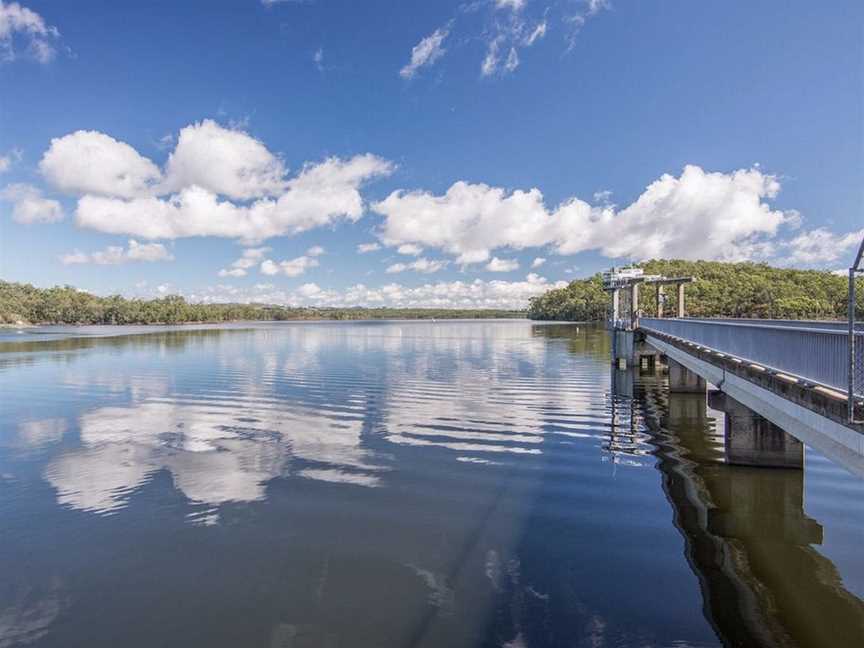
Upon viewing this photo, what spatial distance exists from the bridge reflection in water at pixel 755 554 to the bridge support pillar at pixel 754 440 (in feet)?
0.86

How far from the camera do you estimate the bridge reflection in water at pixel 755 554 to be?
7496 millimetres

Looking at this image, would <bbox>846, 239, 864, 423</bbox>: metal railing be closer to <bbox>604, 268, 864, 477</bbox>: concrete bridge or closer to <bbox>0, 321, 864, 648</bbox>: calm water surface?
<bbox>604, 268, 864, 477</bbox>: concrete bridge

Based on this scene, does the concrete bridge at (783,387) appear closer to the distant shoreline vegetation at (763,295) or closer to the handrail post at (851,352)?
the handrail post at (851,352)

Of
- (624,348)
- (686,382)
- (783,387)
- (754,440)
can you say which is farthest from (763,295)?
(783,387)

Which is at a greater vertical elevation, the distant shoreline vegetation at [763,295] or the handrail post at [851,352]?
the distant shoreline vegetation at [763,295]

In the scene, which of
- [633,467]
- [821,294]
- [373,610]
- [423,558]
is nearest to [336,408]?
[633,467]

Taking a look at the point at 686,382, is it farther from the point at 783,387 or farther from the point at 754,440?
the point at 783,387

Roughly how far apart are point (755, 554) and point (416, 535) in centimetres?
653

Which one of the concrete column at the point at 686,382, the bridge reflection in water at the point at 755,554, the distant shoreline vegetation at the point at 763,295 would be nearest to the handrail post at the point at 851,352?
the bridge reflection in water at the point at 755,554

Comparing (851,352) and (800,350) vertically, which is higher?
(851,352)

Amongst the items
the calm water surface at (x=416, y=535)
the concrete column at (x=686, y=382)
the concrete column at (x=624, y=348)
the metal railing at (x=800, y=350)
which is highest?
the metal railing at (x=800, y=350)

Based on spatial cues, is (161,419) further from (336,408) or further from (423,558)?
(423,558)

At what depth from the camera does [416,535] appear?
10.6 metres

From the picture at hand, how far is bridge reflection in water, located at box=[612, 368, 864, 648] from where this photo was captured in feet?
24.6
